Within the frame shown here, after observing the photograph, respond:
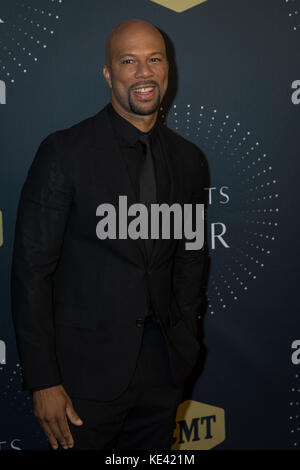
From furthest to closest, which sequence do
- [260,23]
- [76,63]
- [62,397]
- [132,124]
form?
[260,23] < [76,63] < [132,124] < [62,397]

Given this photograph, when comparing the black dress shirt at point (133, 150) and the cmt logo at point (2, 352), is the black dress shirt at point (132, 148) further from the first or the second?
the cmt logo at point (2, 352)

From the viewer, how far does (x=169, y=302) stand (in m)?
1.78

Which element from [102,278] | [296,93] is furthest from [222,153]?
Result: [102,278]

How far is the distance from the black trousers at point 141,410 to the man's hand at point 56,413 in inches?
1.9

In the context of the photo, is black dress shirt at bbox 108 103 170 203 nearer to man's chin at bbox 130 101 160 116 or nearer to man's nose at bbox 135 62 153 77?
man's chin at bbox 130 101 160 116

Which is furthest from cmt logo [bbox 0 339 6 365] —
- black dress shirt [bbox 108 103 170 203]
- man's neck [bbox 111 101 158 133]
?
man's neck [bbox 111 101 158 133]

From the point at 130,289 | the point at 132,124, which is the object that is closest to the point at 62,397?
the point at 130,289

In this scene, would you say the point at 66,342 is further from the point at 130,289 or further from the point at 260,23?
the point at 260,23

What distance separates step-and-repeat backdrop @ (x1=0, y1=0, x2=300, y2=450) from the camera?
1971mm

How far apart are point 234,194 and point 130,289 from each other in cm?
86

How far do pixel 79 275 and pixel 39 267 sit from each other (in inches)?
5.6

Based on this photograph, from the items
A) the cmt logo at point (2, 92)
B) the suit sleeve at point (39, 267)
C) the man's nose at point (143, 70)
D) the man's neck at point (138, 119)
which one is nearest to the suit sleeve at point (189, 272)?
the man's neck at point (138, 119)

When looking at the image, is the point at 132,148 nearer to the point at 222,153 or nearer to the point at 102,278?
the point at 102,278

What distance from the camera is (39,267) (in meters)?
1.52
